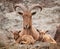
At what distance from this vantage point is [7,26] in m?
17.4

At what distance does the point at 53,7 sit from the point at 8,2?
3228 mm

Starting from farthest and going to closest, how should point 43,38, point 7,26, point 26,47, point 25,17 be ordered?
point 7,26, point 25,17, point 43,38, point 26,47

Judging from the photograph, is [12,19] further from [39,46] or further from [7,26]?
[39,46]

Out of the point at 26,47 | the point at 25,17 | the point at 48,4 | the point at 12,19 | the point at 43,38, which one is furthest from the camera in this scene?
the point at 48,4

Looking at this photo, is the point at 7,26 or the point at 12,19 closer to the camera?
the point at 7,26

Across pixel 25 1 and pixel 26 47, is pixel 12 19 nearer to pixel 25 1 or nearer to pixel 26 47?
pixel 25 1

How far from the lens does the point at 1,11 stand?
67.3 ft

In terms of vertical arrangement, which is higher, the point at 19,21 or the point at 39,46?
the point at 39,46

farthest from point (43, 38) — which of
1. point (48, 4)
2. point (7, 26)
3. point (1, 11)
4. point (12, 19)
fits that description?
point (48, 4)

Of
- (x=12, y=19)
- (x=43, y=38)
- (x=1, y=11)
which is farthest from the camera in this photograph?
(x=1, y=11)

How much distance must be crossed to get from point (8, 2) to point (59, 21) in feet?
17.8

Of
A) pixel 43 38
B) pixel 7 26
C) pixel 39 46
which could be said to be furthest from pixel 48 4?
pixel 39 46

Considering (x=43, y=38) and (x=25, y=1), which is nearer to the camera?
(x=43, y=38)

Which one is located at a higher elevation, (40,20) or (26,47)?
(26,47)
